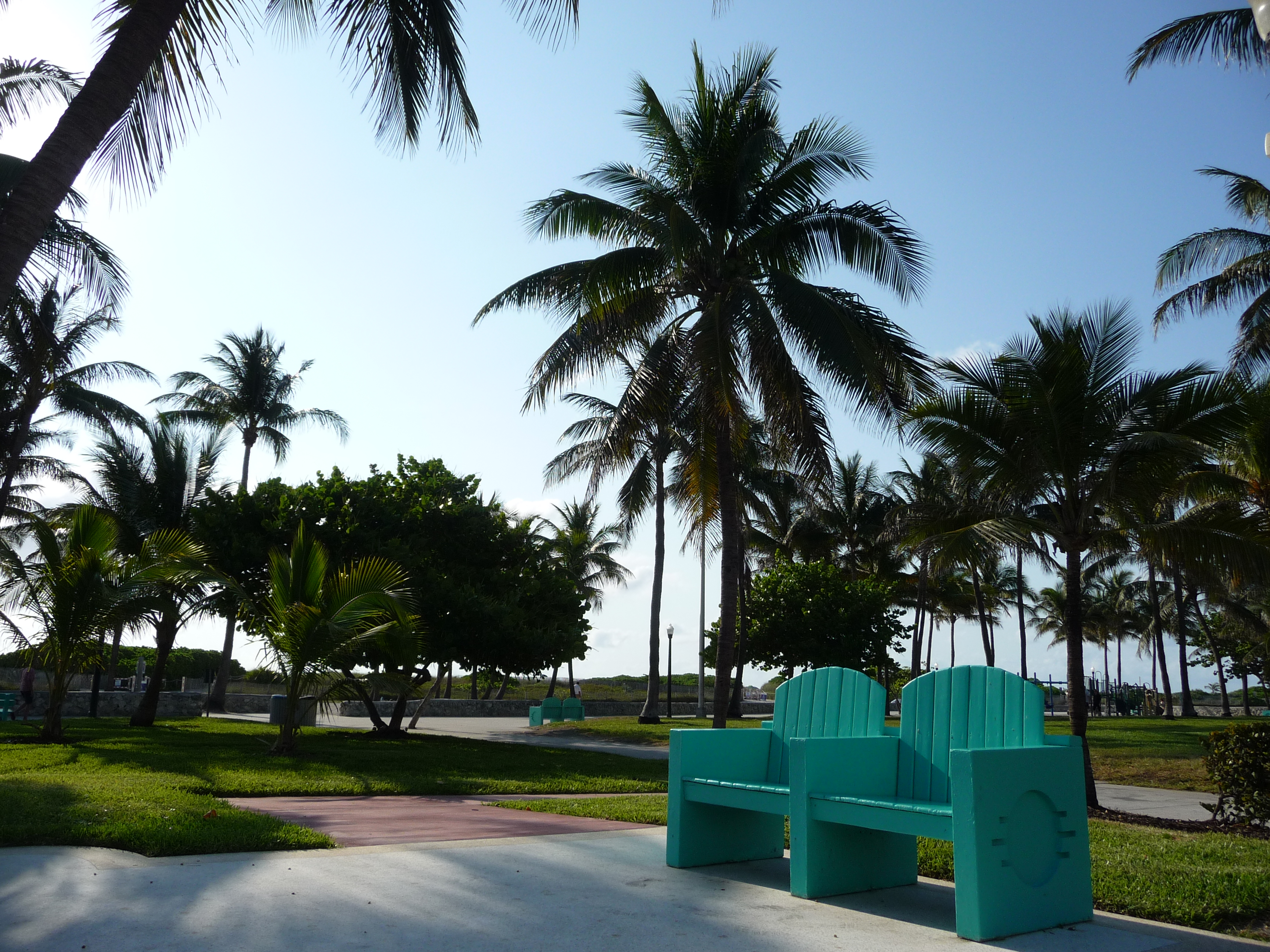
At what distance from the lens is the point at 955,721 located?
5059mm

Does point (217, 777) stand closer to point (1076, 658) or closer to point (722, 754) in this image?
point (722, 754)

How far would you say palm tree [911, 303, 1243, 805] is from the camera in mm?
10891

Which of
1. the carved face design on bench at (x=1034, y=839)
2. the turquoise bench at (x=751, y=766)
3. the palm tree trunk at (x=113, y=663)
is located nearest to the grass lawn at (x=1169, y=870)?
the carved face design on bench at (x=1034, y=839)

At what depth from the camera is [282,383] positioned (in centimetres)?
3162

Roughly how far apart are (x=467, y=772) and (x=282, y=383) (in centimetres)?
2309

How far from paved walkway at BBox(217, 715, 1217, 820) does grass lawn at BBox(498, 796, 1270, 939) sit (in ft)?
11.0

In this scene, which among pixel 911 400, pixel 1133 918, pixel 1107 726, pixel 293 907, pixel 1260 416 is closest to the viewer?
pixel 293 907

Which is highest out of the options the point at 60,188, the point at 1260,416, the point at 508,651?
the point at 1260,416

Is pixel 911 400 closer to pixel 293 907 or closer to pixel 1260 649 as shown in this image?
pixel 293 907

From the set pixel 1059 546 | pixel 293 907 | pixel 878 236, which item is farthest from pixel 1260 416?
pixel 293 907

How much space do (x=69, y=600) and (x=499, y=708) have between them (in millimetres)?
24735

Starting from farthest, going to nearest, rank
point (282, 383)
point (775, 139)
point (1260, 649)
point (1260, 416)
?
point (1260, 649) < point (282, 383) < point (775, 139) < point (1260, 416)

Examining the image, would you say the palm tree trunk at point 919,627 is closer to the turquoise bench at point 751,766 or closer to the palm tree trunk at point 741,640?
the palm tree trunk at point 741,640

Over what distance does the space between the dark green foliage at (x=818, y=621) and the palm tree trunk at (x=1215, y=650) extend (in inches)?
1000
